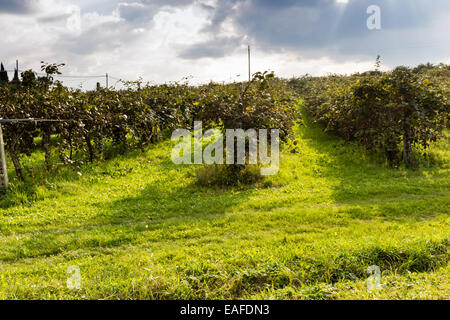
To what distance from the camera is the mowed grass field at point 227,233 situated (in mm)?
3693

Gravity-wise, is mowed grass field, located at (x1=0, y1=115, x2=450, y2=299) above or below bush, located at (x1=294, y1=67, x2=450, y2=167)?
below

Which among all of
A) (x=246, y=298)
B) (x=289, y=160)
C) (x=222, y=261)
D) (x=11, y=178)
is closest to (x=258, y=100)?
(x=289, y=160)

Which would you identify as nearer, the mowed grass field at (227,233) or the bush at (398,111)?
the mowed grass field at (227,233)

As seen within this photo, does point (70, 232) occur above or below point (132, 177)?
below

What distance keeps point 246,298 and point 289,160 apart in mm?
7470

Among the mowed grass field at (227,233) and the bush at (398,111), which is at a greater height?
the bush at (398,111)

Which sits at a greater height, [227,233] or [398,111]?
[398,111]

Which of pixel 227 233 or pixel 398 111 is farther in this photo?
pixel 398 111

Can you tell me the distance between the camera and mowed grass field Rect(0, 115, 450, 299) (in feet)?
12.1

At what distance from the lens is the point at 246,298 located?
3.46m

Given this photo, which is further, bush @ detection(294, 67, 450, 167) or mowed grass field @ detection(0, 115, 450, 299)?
bush @ detection(294, 67, 450, 167)

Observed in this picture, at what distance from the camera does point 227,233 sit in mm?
5547
